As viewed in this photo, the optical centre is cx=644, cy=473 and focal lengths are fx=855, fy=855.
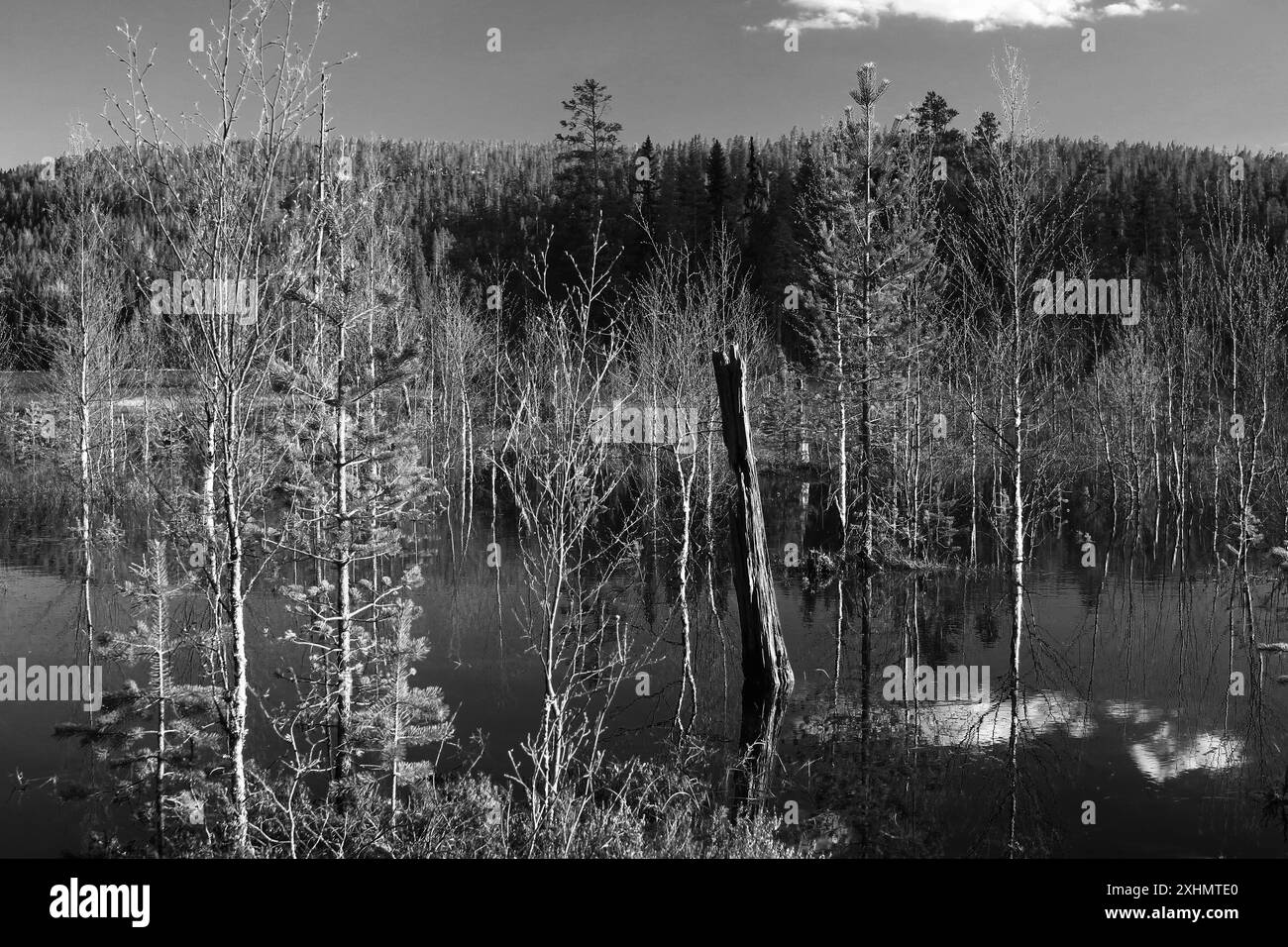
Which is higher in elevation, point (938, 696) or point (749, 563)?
point (749, 563)

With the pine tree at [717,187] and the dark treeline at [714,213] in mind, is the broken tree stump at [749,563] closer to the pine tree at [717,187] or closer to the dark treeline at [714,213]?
the dark treeline at [714,213]

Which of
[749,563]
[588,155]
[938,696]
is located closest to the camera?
[938,696]

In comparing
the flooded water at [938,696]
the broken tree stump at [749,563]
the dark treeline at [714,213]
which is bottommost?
the flooded water at [938,696]

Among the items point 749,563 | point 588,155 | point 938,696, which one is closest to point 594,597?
point 749,563

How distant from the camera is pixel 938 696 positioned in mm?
13406

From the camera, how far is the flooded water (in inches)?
374

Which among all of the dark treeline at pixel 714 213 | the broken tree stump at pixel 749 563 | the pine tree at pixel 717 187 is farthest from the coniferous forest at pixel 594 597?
the pine tree at pixel 717 187

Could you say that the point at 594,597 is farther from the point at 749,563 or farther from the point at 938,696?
the point at 938,696

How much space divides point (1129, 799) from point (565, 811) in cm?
682

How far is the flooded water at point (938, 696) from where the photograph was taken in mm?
9500

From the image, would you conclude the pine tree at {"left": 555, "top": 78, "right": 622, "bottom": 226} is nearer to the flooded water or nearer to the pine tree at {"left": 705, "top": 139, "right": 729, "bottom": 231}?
the pine tree at {"left": 705, "top": 139, "right": 729, "bottom": 231}

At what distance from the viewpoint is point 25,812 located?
10430 millimetres

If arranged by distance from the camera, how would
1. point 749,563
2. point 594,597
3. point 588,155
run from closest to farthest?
point 594,597 < point 749,563 < point 588,155

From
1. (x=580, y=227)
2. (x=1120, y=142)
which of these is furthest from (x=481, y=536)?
(x=1120, y=142)
